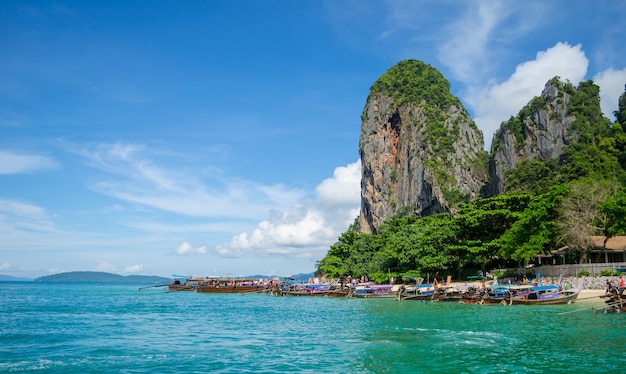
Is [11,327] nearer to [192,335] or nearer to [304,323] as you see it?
[192,335]

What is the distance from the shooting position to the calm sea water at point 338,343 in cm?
1877

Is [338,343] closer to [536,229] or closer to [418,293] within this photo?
[418,293]

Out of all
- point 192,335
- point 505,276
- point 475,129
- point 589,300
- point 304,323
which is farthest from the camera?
point 475,129

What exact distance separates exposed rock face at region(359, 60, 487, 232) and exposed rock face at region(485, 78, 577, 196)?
422 inches

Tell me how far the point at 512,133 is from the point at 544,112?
9.35m

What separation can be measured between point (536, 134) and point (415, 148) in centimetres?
3504

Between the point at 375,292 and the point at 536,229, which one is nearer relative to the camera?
the point at 536,229

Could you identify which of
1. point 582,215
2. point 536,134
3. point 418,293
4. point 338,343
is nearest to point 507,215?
point 582,215

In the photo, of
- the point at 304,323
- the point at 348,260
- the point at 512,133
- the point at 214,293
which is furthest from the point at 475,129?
the point at 304,323

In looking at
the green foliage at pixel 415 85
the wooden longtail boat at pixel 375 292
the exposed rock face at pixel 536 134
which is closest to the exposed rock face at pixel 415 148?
the green foliage at pixel 415 85

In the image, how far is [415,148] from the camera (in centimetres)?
13425

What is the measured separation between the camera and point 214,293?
80.8 meters

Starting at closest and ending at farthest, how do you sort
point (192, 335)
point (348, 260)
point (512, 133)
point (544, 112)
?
point (192, 335) → point (348, 260) → point (544, 112) → point (512, 133)

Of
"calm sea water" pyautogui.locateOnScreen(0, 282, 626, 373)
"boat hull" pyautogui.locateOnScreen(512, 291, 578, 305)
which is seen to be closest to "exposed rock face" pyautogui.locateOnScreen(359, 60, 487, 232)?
"boat hull" pyautogui.locateOnScreen(512, 291, 578, 305)
